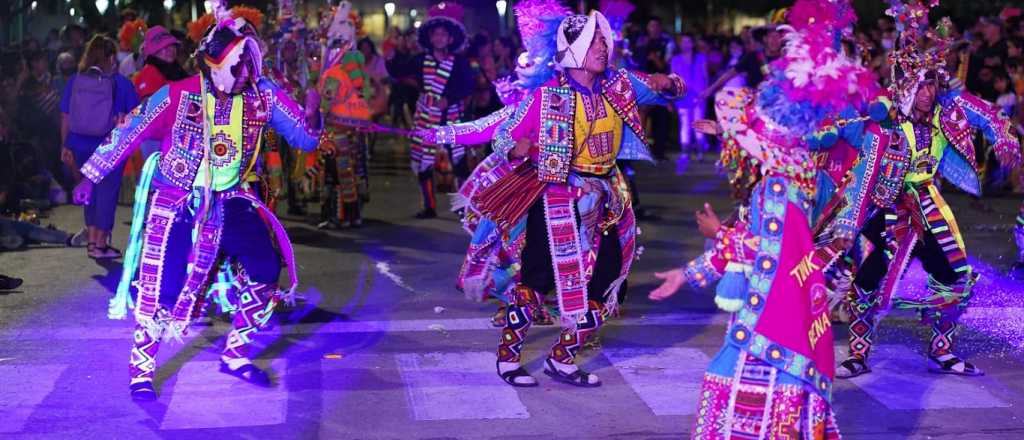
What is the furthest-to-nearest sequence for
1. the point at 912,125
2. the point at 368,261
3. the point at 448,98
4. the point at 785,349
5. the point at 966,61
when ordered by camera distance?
the point at 966,61, the point at 448,98, the point at 368,261, the point at 912,125, the point at 785,349

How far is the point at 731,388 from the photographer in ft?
15.9

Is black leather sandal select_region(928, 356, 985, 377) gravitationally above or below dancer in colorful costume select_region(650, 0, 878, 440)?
below

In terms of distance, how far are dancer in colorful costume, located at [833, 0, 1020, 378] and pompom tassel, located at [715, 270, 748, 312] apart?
7.08ft

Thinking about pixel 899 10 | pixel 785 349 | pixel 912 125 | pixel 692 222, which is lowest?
pixel 692 222

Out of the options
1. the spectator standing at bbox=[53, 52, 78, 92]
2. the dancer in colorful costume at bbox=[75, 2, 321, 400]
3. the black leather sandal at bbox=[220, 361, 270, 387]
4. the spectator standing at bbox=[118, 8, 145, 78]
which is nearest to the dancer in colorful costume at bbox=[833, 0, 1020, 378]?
the black leather sandal at bbox=[220, 361, 270, 387]

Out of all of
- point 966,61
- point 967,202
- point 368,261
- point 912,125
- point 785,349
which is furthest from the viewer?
point 966,61

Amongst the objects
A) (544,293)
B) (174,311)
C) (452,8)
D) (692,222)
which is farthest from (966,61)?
(174,311)

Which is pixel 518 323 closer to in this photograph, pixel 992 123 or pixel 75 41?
pixel 992 123

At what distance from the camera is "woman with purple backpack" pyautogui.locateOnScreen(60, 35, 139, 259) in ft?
34.9

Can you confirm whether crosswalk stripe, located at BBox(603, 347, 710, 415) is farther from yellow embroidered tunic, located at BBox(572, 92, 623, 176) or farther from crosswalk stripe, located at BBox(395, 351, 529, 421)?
yellow embroidered tunic, located at BBox(572, 92, 623, 176)

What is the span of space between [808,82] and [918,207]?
2.51 m

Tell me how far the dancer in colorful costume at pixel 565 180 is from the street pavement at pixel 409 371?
0.34m

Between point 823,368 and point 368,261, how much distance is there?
6.33 meters

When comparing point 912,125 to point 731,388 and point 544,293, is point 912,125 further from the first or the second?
point 731,388
